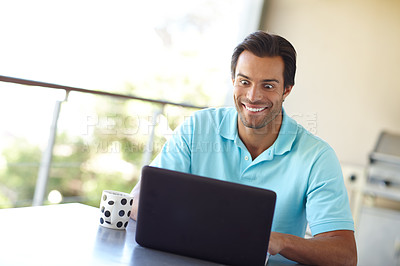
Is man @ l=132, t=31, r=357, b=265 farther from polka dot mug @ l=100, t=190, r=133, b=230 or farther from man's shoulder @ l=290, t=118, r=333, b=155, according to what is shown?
polka dot mug @ l=100, t=190, r=133, b=230

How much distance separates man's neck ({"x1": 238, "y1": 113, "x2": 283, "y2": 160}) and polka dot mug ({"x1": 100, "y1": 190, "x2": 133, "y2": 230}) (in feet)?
1.56

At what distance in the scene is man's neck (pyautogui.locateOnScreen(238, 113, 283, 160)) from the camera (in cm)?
146

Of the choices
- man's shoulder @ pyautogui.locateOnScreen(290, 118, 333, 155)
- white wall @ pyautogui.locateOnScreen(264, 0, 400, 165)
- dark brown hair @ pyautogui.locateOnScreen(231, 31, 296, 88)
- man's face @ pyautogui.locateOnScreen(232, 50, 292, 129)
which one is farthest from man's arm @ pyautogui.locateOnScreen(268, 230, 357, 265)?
white wall @ pyautogui.locateOnScreen(264, 0, 400, 165)

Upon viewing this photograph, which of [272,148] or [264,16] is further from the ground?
[264,16]

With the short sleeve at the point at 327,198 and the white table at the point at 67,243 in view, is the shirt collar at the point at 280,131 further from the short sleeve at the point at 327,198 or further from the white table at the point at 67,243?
the white table at the point at 67,243

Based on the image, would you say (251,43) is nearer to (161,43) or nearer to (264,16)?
(264,16)

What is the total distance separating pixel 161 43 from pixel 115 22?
2.68ft

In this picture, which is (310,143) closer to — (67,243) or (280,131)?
(280,131)

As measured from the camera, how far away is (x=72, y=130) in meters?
7.53

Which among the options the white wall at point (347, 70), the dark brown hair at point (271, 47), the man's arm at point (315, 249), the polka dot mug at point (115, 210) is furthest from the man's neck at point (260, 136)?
the white wall at point (347, 70)

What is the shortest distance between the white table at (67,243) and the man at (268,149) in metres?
0.23

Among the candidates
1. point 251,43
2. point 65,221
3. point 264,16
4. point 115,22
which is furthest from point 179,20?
point 65,221

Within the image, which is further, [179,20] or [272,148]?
[179,20]

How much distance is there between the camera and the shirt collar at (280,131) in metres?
1.40
